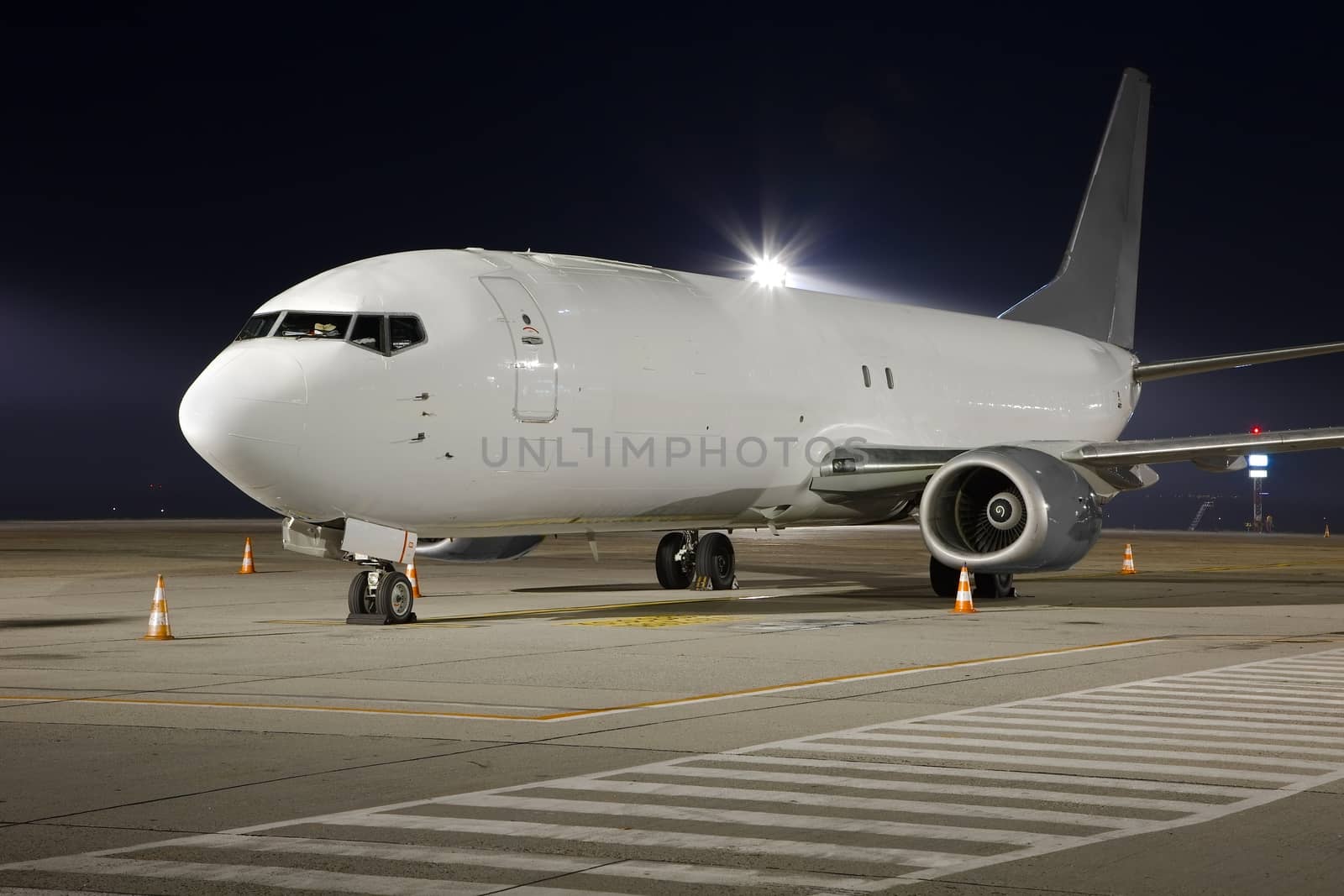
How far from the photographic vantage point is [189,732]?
873 centimetres

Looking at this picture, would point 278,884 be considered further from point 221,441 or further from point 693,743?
point 221,441

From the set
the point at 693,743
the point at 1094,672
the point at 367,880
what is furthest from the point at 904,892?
the point at 1094,672

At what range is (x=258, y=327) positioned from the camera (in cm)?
1558

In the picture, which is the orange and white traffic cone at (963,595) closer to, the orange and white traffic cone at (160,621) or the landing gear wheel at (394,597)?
the landing gear wheel at (394,597)

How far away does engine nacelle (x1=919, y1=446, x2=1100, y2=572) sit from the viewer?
17.7 m

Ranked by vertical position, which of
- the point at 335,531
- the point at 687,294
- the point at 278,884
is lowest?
the point at 278,884

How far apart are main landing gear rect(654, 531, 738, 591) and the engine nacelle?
4148 mm

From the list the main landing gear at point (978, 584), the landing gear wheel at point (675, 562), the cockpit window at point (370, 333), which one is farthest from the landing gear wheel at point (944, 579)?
the cockpit window at point (370, 333)

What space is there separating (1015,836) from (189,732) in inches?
192

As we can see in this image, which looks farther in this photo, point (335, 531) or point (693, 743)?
point (335, 531)

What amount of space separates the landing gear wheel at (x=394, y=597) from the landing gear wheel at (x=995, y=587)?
8293 mm

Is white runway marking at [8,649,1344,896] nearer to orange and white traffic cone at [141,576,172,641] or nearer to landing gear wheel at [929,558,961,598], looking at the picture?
orange and white traffic cone at [141,576,172,641]

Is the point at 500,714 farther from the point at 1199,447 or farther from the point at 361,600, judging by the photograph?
the point at 1199,447

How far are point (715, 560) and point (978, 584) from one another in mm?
3824
